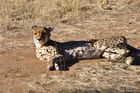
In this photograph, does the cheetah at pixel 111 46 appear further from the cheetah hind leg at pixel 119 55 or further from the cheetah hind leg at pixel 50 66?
the cheetah hind leg at pixel 50 66

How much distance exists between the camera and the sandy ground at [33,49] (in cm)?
629

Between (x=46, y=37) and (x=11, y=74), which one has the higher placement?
(x=46, y=37)

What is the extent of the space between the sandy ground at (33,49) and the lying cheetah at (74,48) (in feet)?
0.52

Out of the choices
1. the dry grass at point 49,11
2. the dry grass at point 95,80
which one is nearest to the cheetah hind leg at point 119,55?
the dry grass at point 95,80

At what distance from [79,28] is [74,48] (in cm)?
248

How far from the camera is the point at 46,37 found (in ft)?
23.2

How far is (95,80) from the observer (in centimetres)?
615

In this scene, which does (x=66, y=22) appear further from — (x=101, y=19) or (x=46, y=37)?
(x=46, y=37)

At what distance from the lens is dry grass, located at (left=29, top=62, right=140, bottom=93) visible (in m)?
5.82

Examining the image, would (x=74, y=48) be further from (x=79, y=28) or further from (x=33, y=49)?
(x=79, y=28)

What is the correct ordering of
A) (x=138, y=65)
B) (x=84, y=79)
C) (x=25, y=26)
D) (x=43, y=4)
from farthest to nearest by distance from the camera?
(x=43, y=4) < (x=25, y=26) < (x=138, y=65) < (x=84, y=79)

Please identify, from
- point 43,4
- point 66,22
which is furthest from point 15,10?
point 66,22

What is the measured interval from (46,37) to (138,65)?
174 centimetres

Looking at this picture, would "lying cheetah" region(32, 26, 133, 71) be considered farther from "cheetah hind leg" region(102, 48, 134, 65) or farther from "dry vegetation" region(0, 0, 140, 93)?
"dry vegetation" region(0, 0, 140, 93)
